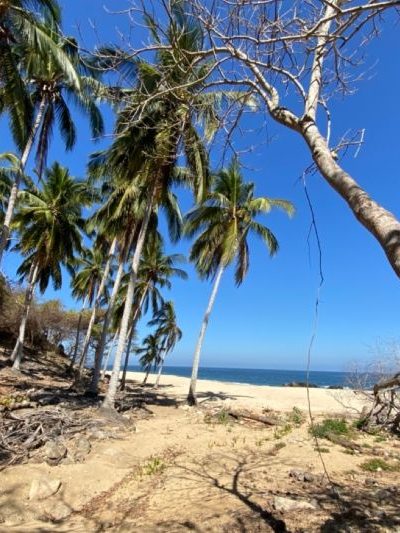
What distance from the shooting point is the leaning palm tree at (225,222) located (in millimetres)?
19438

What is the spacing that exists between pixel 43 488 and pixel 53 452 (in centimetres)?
164

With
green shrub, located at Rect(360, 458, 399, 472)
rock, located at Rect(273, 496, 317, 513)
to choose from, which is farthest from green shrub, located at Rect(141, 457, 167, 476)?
green shrub, located at Rect(360, 458, 399, 472)

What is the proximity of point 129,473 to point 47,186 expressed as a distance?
56.8 feet

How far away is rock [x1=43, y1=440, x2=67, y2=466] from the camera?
7.87m

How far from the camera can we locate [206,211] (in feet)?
64.4

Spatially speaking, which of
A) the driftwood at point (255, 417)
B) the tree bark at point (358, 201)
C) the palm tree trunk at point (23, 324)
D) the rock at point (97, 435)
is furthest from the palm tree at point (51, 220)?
the tree bark at point (358, 201)

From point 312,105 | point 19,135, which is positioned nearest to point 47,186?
point 19,135

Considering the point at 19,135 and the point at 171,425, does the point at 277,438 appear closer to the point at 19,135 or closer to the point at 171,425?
the point at 171,425

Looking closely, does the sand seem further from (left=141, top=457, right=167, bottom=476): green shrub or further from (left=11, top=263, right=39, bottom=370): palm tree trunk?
(left=11, top=263, right=39, bottom=370): palm tree trunk

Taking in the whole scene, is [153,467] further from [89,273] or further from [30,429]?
[89,273]

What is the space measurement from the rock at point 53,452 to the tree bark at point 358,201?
726cm

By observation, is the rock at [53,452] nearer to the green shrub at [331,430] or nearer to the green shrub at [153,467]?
the green shrub at [153,467]

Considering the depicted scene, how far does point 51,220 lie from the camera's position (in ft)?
67.9

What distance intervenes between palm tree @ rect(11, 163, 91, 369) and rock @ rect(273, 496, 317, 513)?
1721 centimetres
